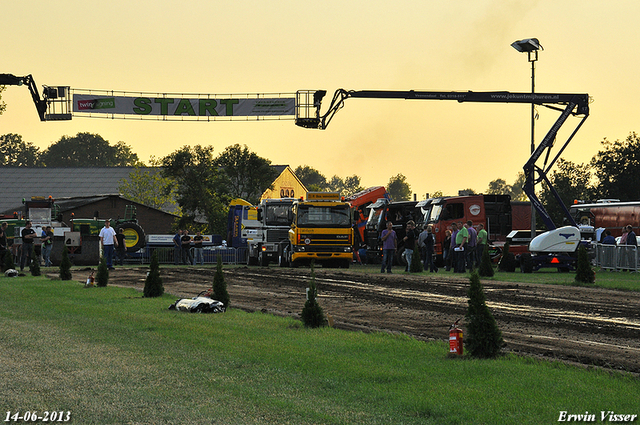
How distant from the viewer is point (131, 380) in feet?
26.0

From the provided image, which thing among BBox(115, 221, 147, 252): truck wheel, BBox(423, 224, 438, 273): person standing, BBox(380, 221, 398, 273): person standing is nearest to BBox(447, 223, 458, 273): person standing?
BBox(423, 224, 438, 273): person standing

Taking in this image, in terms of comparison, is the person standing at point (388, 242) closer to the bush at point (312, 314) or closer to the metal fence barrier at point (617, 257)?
the metal fence barrier at point (617, 257)

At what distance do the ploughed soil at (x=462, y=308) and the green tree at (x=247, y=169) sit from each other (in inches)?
1808

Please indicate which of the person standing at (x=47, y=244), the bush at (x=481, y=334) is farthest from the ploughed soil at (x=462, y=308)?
the person standing at (x=47, y=244)

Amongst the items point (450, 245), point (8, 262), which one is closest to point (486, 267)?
point (450, 245)

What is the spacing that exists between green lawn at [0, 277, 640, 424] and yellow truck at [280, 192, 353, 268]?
21231 mm

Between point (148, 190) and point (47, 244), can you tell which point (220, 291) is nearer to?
point (47, 244)

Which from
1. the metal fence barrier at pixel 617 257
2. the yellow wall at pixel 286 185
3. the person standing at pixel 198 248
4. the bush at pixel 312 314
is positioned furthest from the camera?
the yellow wall at pixel 286 185

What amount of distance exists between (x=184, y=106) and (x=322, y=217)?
38.5 ft

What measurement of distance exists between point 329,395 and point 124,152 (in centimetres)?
18039

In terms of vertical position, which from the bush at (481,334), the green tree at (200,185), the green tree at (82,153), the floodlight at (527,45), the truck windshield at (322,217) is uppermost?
the green tree at (82,153)

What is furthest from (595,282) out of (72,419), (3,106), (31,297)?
(3,106)

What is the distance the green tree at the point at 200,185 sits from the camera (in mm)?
70000

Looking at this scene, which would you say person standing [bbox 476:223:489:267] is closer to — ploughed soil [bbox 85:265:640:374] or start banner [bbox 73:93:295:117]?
ploughed soil [bbox 85:265:640:374]
